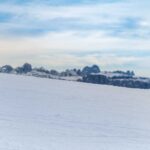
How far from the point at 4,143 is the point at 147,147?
509 inches

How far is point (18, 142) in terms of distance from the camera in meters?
34.5

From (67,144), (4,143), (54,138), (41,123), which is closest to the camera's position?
(4,143)

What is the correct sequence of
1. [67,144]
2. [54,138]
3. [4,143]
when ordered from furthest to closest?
1. [54,138]
2. [67,144]
3. [4,143]

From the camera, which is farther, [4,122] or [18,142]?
[4,122]

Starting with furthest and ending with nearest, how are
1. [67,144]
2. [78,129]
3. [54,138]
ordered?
[78,129], [54,138], [67,144]

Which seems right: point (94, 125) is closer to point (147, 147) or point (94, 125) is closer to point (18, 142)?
point (147, 147)

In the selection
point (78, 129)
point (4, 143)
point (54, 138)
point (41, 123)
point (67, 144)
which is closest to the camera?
point (4, 143)

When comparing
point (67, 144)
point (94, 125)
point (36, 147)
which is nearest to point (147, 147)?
point (67, 144)

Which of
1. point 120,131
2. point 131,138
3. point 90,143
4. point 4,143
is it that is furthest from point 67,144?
point 120,131

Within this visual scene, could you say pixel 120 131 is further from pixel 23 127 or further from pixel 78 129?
pixel 23 127

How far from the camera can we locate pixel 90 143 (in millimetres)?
38000

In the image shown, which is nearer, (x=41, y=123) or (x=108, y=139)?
(x=108, y=139)

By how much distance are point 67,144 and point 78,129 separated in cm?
1148

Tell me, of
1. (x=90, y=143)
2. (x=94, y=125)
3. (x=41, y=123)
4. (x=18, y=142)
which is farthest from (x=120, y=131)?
(x=18, y=142)
